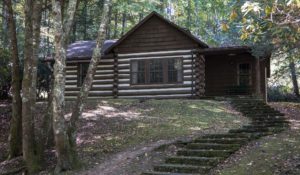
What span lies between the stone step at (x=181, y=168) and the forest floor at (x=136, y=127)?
54cm

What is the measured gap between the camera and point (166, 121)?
55.0ft

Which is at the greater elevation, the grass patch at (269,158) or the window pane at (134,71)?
the window pane at (134,71)

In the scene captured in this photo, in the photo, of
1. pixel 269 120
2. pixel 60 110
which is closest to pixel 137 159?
pixel 60 110

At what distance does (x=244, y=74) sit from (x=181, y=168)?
49.8 feet

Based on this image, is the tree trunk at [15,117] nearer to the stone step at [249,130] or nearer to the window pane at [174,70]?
the stone step at [249,130]

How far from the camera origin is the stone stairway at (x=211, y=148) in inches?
400

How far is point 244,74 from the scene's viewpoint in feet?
79.4

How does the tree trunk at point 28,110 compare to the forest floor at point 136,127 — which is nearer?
the forest floor at point 136,127

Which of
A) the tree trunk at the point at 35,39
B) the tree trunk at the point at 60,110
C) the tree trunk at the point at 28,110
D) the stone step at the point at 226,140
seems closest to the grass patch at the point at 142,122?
the tree trunk at the point at 60,110

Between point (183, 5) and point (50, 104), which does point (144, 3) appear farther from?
point (50, 104)

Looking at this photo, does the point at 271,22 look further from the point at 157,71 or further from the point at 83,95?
the point at 157,71

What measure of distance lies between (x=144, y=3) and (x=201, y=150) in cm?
2387

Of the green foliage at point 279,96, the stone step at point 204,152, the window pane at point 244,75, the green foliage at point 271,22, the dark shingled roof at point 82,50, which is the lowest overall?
the stone step at point 204,152

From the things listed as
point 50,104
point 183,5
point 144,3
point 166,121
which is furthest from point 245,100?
point 183,5
